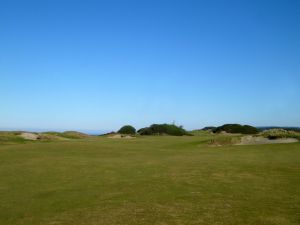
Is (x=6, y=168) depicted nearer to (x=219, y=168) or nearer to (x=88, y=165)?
(x=88, y=165)

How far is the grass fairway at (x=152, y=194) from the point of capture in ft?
27.7

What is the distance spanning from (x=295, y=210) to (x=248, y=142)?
A: 79.9 ft

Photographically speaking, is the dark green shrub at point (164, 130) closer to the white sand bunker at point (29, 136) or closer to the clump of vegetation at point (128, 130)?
the clump of vegetation at point (128, 130)

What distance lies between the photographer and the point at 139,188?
11.9 meters

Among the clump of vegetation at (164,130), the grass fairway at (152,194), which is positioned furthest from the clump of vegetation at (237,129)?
the grass fairway at (152,194)

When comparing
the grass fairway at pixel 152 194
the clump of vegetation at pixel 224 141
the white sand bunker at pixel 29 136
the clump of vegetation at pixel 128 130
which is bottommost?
the grass fairway at pixel 152 194

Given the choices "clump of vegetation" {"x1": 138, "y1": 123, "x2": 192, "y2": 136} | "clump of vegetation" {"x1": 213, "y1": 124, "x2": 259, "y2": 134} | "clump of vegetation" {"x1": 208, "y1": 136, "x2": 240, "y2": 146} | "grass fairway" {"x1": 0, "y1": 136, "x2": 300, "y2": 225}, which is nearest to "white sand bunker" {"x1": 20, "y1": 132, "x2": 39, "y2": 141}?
"clump of vegetation" {"x1": 208, "y1": 136, "x2": 240, "y2": 146}

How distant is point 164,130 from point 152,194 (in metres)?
72.4

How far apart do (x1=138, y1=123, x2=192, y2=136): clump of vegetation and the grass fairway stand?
63359 mm

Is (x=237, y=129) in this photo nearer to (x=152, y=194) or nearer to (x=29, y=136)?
(x=29, y=136)

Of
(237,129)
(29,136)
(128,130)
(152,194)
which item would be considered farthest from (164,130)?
(152,194)

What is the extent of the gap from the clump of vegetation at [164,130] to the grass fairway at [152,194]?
63359 millimetres

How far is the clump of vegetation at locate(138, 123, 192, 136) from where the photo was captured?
8138 centimetres

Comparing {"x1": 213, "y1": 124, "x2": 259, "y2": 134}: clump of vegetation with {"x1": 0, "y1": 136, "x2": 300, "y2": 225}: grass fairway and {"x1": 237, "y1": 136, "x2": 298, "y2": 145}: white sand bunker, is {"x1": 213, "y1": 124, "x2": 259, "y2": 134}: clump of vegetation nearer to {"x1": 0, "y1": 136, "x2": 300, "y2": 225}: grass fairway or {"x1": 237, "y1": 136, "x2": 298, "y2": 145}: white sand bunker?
{"x1": 237, "y1": 136, "x2": 298, "y2": 145}: white sand bunker
